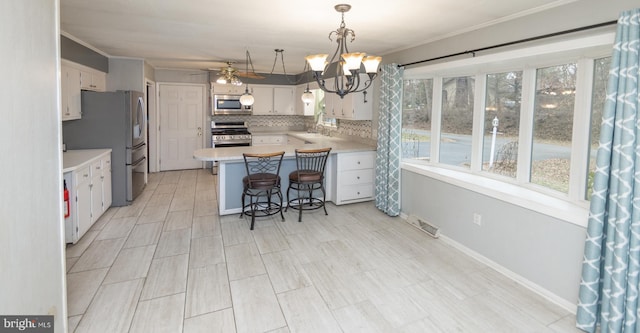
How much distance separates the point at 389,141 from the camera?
4438 mm

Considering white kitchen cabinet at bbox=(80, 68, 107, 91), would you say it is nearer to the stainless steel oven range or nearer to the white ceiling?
the white ceiling

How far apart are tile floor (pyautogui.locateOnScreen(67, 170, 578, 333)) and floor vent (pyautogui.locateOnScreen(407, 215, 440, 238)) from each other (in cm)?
9

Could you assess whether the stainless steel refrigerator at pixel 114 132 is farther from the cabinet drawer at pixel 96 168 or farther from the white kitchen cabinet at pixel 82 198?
the white kitchen cabinet at pixel 82 198

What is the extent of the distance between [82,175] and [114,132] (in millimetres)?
1184

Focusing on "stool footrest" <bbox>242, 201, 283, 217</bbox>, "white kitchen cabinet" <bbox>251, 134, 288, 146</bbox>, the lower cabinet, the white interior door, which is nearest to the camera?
the lower cabinet

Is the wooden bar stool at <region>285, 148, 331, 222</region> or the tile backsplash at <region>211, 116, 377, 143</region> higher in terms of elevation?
the tile backsplash at <region>211, 116, 377, 143</region>

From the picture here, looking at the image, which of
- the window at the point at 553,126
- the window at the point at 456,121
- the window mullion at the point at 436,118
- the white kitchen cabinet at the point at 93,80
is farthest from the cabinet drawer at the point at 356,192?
the white kitchen cabinet at the point at 93,80

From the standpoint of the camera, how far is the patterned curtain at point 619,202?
6.50ft

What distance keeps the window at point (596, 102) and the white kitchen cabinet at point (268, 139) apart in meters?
5.95

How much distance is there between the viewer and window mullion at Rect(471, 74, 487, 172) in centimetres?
361

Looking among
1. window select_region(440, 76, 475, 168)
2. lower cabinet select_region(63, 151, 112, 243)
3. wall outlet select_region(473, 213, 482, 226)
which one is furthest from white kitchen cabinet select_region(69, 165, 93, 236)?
window select_region(440, 76, 475, 168)

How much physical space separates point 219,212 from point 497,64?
3650 millimetres

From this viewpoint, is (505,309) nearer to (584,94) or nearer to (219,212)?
(584,94)

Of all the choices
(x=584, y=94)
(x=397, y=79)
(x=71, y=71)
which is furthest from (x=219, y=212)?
(x=584, y=94)
